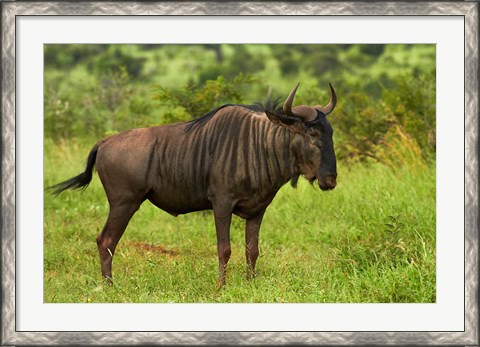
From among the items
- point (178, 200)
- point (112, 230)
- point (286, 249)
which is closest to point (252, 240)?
point (178, 200)

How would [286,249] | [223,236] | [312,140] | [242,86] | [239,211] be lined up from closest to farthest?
[312,140]
[223,236]
[239,211]
[286,249]
[242,86]

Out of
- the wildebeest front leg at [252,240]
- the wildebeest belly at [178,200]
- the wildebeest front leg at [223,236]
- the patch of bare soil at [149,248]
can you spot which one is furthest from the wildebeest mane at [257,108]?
the patch of bare soil at [149,248]

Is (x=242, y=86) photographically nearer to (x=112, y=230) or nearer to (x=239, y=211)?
(x=239, y=211)

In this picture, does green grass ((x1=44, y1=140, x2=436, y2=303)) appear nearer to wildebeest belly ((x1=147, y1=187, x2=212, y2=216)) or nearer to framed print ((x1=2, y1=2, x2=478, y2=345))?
framed print ((x1=2, y1=2, x2=478, y2=345))

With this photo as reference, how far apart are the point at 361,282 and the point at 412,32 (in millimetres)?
2252

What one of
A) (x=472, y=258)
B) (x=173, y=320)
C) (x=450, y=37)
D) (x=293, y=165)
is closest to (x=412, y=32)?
(x=450, y=37)

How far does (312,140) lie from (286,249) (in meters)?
2.17

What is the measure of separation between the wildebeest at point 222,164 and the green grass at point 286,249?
0.38 metres

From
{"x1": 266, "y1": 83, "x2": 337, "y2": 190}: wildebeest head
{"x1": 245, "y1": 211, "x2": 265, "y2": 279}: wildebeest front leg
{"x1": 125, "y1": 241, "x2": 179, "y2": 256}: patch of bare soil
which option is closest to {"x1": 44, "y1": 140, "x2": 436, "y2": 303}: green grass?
{"x1": 125, "y1": 241, "x2": 179, "y2": 256}: patch of bare soil

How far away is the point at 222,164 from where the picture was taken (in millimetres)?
6863

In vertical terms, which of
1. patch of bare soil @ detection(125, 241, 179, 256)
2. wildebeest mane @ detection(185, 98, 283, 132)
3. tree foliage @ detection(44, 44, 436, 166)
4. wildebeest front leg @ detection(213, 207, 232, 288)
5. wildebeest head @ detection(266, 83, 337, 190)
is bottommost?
patch of bare soil @ detection(125, 241, 179, 256)

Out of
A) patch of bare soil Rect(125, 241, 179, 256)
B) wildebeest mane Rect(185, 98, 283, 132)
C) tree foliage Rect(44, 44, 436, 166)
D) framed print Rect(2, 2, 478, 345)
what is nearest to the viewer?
framed print Rect(2, 2, 478, 345)

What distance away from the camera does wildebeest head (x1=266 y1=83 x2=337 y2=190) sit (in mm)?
6652

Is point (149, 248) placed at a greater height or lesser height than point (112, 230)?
lesser
